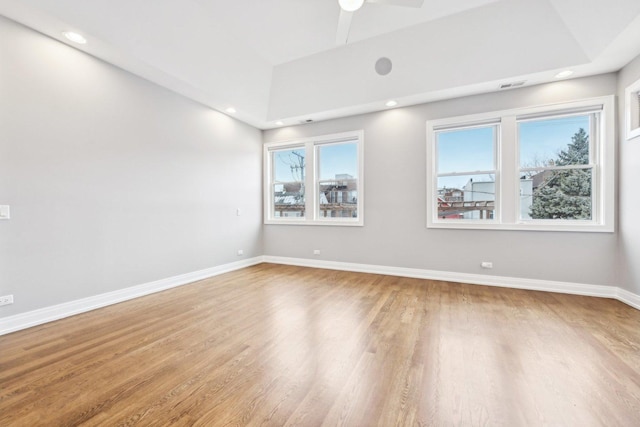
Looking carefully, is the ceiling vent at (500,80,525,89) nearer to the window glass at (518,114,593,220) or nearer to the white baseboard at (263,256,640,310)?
the window glass at (518,114,593,220)

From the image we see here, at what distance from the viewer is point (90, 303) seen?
9.72ft

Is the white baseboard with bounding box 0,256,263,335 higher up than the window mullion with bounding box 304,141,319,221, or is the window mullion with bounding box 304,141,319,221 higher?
the window mullion with bounding box 304,141,319,221

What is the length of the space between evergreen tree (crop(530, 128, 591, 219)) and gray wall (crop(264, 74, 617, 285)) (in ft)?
1.05

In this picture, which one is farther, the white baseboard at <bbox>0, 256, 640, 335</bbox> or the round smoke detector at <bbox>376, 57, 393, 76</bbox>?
the round smoke detector at <bbox>376, 57, 393, 76</bbox>

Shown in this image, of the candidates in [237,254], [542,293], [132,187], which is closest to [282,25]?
[132,187]

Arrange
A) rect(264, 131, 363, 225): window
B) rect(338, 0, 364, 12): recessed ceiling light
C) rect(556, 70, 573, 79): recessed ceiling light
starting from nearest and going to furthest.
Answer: rect(338, 0, 364, 12): recessed ceiling light → rect(556, 70, 573, 79): recessed ceiling light → rect(264, 131, 363, 225): window

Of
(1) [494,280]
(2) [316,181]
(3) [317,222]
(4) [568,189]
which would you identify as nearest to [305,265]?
(3) [317,222]

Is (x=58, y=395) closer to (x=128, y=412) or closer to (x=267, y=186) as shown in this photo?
(x=128, y=412)

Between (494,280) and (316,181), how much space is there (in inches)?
136

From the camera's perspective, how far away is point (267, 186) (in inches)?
227

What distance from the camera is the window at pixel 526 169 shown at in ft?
11.3

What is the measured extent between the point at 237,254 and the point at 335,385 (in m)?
3.80

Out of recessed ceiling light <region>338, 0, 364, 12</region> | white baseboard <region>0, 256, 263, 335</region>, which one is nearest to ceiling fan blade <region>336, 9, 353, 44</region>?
recessed ceiling light <region>338, 0, 364, 12</region>

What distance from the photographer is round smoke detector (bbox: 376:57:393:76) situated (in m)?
3.81
